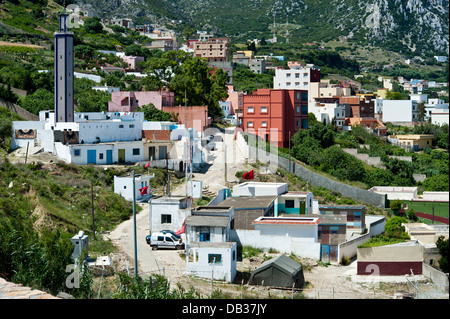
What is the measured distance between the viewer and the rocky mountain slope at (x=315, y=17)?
12525 centimetres

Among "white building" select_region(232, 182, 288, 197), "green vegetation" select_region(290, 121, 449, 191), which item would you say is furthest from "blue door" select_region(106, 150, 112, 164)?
"green vegetation" select_region(290, 121, 449, 191)

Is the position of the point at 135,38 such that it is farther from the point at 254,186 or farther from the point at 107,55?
the point at 254,186

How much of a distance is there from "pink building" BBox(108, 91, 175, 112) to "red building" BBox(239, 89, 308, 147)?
520 centimetres

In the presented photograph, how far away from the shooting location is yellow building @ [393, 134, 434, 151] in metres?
49.5

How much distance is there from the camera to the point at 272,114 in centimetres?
3784

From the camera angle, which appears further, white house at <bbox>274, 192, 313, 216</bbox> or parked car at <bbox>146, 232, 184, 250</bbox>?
white house at <bbox>274, 192, 313, 216</bbox>

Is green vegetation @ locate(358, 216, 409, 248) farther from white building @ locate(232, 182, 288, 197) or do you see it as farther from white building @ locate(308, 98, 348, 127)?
white building @ locate(308, 98, 348, 127)

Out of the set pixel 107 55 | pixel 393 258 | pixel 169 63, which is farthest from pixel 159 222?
pixel 107 55

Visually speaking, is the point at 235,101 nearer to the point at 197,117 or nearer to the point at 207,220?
the point at 197,117

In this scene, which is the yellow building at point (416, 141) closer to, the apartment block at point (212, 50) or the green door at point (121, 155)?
the green door at point (121, 155)

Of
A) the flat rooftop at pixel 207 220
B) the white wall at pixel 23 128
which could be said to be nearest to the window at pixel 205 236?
the flat rooftop at pixel 207 220

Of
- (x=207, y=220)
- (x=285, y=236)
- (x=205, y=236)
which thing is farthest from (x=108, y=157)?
(x=285, y=236)

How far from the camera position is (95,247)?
56.5 feet

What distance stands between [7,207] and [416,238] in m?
13.4
